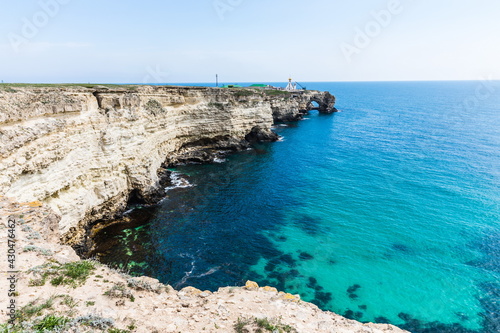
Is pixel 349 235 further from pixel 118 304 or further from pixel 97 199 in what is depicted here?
pixel 97 199

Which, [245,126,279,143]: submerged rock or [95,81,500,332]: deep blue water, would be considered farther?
[245,126,279,143]: submerged rock

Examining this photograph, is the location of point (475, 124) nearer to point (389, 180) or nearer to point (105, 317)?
point (389, 180)

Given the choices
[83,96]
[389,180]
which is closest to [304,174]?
[389,180]


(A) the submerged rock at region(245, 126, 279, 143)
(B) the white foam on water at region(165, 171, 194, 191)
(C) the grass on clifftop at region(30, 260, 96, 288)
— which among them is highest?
(C) the grass on clifftop at region(30, 260, 96, 288)

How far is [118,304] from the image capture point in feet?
36.7

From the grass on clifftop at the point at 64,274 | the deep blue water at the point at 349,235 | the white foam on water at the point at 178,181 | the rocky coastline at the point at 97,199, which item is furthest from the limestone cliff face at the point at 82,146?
the grass on clifftop at the point at 64,274

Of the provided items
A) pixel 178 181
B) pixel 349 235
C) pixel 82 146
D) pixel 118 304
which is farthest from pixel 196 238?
pixel 118 304

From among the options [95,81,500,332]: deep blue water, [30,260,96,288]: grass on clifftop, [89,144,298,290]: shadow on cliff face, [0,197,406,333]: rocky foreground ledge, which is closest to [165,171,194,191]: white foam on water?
[95,81,500,332]: deep blue water

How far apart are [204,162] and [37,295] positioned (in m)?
40.3

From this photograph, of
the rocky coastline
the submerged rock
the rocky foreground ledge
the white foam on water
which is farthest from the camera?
the submerged rock

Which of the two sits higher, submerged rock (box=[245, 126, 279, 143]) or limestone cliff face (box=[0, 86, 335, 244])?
limestone cliff face (box=[0, 86, 335, 244])

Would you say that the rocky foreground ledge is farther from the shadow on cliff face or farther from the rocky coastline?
the shadow on cliff face

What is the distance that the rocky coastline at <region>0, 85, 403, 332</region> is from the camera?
35.6 feet

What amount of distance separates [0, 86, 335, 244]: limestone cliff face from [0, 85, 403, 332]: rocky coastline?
0.34 ft
